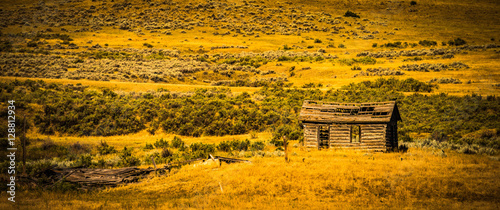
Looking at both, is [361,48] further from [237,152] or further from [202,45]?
[237,152]

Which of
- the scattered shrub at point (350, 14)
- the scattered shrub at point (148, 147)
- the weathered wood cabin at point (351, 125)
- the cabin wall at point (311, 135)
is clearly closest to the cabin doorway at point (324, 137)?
the weathered wood cabin at point (351, 125)

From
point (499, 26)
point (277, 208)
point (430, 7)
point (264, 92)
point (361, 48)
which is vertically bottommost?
point (277, 208)

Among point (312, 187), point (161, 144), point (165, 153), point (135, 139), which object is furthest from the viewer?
point (135, 139)

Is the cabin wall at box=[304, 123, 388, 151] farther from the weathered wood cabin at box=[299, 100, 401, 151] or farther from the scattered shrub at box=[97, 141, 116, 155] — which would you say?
the scattered shrub at box=[97, 141, 116, 155]

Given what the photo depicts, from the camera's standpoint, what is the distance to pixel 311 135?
22.3 m

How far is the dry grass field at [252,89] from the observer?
1491 cm

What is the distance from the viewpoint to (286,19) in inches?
3388

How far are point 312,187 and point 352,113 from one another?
8242 millimetres

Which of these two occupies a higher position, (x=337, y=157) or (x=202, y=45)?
(x=202, y=45)

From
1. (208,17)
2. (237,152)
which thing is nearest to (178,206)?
(237,152)

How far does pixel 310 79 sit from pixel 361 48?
74.4 ft

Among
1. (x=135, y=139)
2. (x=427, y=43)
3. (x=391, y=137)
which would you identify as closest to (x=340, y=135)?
(x=391, y=137)

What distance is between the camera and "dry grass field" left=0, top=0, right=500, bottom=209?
1491cm

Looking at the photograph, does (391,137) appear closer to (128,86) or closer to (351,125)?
(351,125)
